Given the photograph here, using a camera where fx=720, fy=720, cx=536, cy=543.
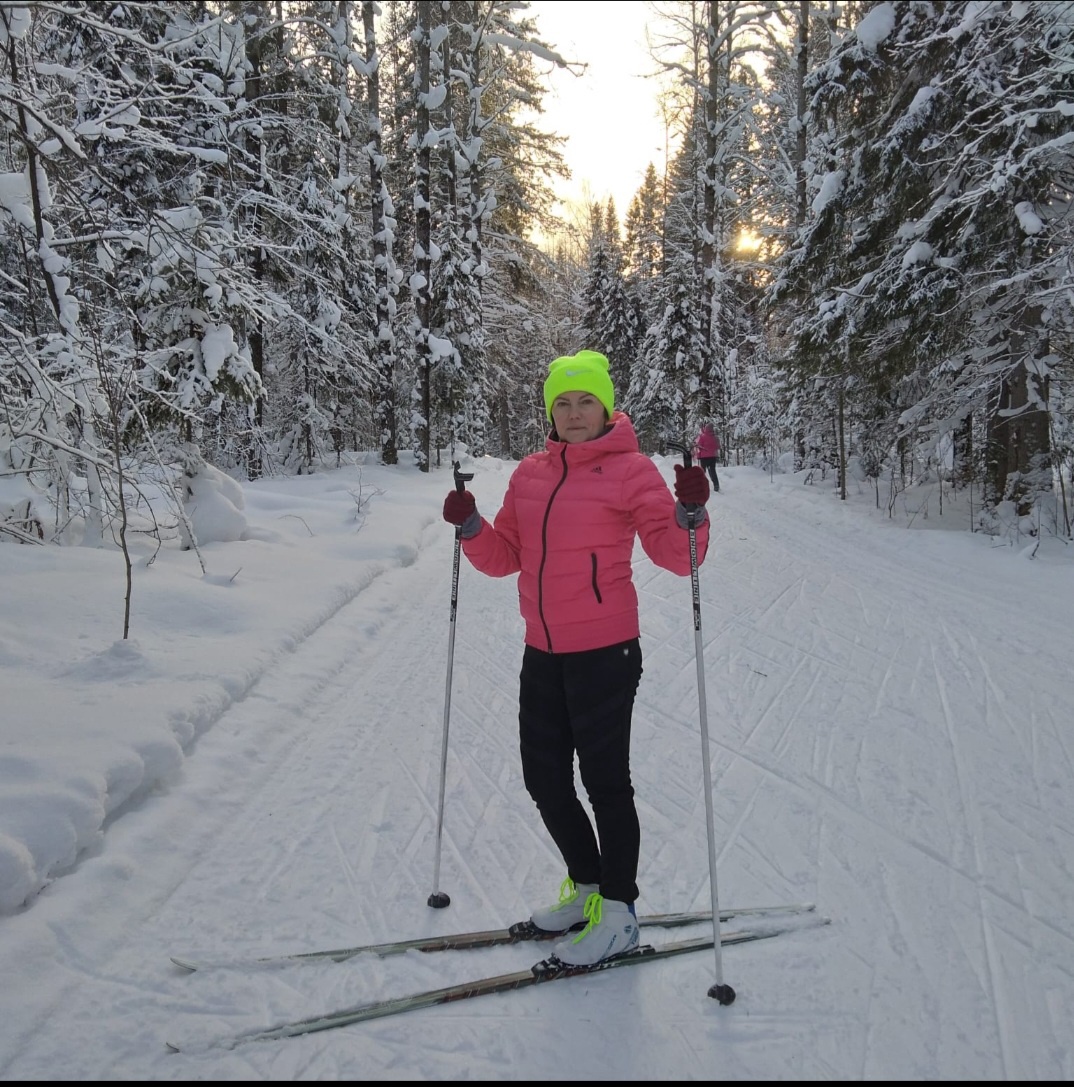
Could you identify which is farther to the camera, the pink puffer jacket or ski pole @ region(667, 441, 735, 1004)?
the pink puffer jacket

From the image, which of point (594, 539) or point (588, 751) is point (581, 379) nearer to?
point (594, 539)

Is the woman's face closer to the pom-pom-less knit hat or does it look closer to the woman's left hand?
the pom-pom-less knit hat

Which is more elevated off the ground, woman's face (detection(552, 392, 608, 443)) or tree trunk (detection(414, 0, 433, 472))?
tree trunk (detection(414, 0, 433, 472))

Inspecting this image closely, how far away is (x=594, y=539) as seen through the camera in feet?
9.13

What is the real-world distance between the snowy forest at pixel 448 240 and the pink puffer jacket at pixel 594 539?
2.33 m

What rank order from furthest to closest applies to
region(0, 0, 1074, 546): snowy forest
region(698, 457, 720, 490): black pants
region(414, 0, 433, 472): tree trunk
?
1. region(414, 0, 433, 472): tree trunk
2. region(698, 457, 720, 490): black pants
3. region(0, 0, 1074, 546): snowy forest

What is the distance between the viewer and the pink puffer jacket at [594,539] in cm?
277

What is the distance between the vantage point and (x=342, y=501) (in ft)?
40.8

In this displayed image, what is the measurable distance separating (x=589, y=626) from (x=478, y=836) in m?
1.50

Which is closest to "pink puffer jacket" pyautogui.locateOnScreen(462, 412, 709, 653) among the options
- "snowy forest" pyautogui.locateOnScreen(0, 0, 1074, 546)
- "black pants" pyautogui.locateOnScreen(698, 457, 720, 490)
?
"snowy forest" pyautogui.locateOnScreen(0, 0, 1074, 546)

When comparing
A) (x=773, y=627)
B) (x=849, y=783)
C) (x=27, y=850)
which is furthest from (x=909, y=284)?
(x=27, y=850)

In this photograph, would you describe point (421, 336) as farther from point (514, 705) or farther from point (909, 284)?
point (514, 705)

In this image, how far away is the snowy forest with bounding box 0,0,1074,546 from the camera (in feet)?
17.6

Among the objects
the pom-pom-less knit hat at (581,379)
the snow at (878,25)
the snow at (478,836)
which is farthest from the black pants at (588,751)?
the snow at (878,25)
